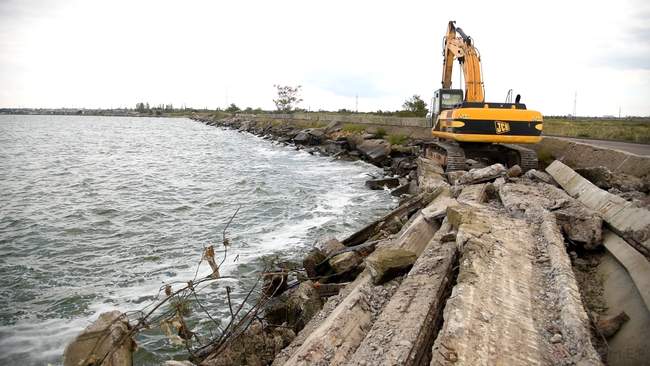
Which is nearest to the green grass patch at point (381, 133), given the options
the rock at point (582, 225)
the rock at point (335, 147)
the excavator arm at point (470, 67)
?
the rock at point (335, 147)

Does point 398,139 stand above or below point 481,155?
above

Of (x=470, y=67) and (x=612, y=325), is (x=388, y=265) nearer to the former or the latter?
(x=612, y=325)

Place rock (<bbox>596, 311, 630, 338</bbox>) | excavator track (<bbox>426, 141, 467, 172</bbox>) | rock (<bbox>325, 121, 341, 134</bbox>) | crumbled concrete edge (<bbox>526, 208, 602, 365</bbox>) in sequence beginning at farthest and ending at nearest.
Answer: rock (<bbox>325, 121, 341, 134</bbox>) → excavator track (<bbox>426, 141, 467, 172</bbox>) → rock (<bbox>596, 311, 630, 338</bbox>) → crumbled concrete edge (<bbox>526, 208, 602, 365</bbox>)

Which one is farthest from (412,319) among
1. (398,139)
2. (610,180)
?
(398,139)

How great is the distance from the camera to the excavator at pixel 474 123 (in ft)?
35.3

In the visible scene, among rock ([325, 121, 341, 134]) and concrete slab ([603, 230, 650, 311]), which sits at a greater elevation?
rock ([325, 121, 341, 134])

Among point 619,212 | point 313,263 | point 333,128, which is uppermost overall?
point 333,128

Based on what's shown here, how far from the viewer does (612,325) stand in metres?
2.95

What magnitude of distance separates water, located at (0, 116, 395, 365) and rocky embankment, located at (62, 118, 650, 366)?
5.44 feet

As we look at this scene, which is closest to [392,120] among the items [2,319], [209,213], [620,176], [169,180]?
[169,180]

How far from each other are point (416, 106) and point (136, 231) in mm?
28188

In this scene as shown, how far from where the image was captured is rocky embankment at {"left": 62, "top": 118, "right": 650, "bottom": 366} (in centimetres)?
266

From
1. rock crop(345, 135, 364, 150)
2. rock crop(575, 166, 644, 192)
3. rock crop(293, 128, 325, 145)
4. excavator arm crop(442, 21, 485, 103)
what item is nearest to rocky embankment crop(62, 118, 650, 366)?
rock crop(575, 166, 644, 192)

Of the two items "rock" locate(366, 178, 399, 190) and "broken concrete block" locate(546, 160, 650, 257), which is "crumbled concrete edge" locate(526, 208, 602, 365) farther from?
"rock" locate(366, 178, 399, 190)
